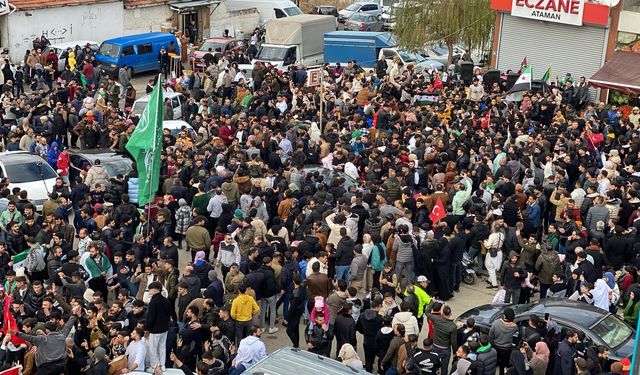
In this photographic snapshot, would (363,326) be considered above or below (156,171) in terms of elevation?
below

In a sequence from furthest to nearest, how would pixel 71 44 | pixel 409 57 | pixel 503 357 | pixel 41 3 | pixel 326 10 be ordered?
pixel 326 10 → pixel 409 57 → pixel 41 3 → pixel 71 44 → pixel 503 357

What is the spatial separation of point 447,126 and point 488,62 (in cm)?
1403

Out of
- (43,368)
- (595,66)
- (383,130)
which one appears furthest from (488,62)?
(43,368)

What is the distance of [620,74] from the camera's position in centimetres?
3109

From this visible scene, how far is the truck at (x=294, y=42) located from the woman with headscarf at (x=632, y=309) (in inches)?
837

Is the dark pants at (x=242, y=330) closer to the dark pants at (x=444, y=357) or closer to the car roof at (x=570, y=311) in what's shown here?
the dark pants at (x=444, y=357)

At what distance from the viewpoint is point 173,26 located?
42656 millimetres

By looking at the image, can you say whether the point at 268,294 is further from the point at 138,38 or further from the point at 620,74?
the point at 138,38

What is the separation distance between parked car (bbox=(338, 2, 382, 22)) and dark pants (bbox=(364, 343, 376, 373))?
34.7 meters

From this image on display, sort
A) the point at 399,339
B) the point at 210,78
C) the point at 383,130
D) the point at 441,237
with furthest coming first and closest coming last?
the point at 210,78, the point at 383,130, the point at 441,237, the point at 399,339

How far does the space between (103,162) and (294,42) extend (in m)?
16.3

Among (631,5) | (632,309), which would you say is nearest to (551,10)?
(631,5)

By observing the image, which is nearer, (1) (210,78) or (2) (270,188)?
(2) (270,188)

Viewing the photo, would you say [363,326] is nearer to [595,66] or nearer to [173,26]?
[595,66]
